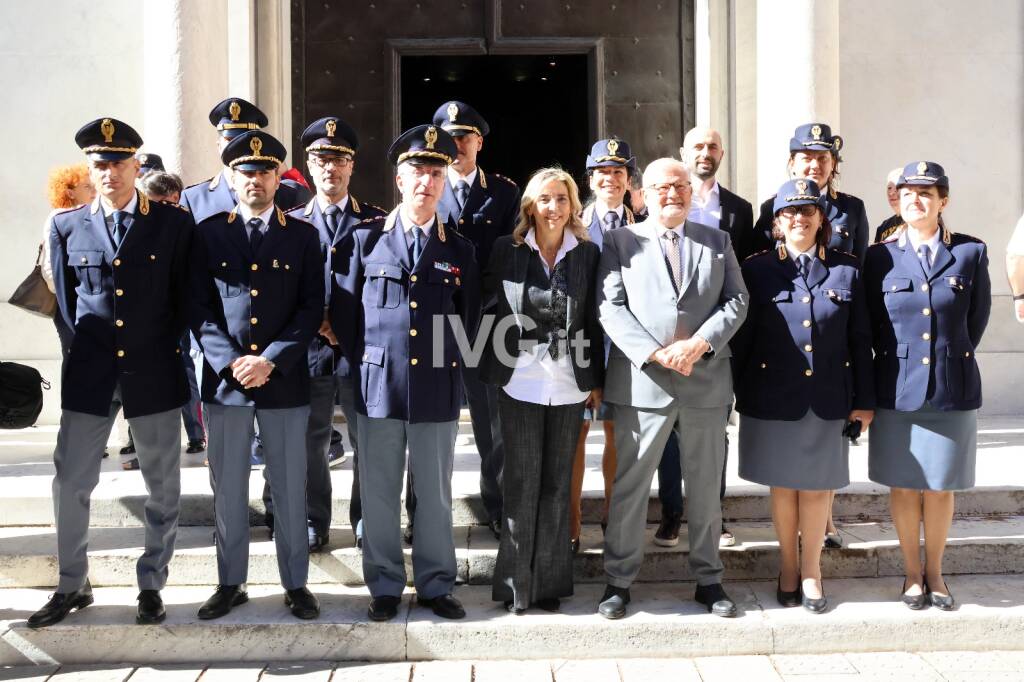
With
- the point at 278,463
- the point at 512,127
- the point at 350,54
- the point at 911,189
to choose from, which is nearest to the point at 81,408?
the point at 278,463

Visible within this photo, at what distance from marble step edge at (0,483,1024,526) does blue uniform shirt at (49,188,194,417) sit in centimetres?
131

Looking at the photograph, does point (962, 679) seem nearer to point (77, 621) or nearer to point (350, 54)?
point (77, 621)

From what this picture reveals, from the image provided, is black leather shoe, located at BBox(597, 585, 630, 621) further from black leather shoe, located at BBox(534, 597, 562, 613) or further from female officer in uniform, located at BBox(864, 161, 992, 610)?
female officer in uniform, located at BBox(864, 161, 992, 610)

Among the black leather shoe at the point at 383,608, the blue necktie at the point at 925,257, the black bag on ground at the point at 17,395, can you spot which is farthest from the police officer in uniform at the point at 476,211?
the blue necktie at the point at 925,257

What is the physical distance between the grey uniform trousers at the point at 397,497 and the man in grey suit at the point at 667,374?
0.80 m

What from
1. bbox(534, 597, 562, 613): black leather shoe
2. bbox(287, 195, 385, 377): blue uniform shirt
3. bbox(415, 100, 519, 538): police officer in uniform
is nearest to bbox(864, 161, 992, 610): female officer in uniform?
bbox(534, 597, 562, 613): black leather shoe

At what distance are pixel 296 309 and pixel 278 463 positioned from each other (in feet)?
2.35

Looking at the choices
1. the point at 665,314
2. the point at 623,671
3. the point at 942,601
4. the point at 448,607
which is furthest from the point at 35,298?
the point at 942,601

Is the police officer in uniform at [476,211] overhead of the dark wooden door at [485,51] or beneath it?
beneath

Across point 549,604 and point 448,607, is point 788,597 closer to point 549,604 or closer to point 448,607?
point 549,604

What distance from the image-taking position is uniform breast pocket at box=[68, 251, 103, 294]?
166 inches

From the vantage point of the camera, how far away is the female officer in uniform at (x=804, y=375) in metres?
4.46

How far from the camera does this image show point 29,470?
6.29 meters

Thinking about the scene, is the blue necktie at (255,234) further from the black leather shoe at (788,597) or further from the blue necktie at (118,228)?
the black leather shoe at (788,597)
